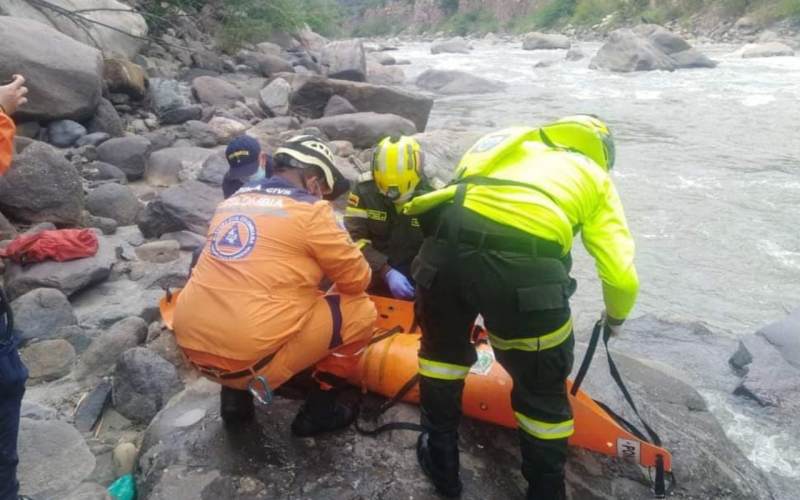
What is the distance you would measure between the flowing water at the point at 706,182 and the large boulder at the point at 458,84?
704 millimetres

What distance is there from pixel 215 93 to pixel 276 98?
1082mm

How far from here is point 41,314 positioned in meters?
4.29

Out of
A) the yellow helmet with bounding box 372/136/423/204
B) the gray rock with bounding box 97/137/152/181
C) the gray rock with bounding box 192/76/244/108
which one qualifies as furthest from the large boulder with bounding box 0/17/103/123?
the yellow helmet with bounding box 372/136/423/204

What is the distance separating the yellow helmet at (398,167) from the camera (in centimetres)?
385

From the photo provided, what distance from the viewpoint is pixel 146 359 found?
362 centimetres

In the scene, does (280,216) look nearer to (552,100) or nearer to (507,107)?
(507,107)

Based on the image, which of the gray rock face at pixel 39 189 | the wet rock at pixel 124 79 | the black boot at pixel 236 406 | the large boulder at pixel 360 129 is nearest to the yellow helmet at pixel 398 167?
the black boot at pixel 236 406

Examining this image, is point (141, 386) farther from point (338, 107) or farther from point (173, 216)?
point (338, 107)

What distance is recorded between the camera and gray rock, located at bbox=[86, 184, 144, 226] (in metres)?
6.50

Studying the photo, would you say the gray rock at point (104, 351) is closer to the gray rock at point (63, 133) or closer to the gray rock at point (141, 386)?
the gray rock at point (141, 386)

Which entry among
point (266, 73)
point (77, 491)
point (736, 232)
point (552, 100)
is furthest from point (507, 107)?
point (77, 491)

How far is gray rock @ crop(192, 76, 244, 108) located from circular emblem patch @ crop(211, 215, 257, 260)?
32.4ft

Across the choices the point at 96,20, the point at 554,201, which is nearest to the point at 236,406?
the point at 554,201

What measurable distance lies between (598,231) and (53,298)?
3.50m
